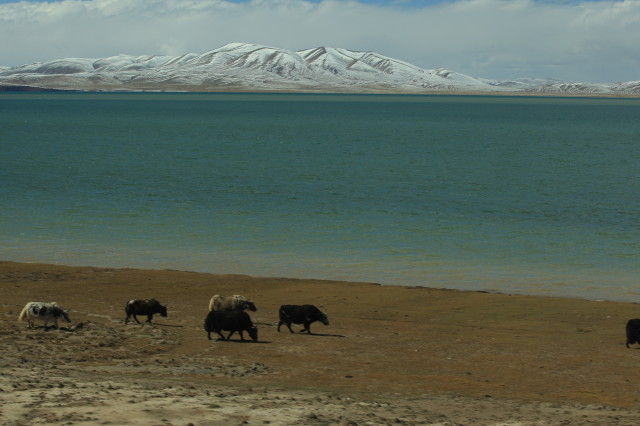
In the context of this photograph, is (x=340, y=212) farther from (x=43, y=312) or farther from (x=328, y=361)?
(x=328, y=361)

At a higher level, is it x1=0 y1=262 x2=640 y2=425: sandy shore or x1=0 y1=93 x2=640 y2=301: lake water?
x1=0 y1=93 x2=640 y2=301: lake water

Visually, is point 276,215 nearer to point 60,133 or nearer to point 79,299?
point 79,299

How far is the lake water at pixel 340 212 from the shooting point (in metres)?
30.9

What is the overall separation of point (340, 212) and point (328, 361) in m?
27.6

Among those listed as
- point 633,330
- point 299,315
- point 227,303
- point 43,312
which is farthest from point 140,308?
point 633,330

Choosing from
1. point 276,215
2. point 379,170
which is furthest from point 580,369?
point 379,170

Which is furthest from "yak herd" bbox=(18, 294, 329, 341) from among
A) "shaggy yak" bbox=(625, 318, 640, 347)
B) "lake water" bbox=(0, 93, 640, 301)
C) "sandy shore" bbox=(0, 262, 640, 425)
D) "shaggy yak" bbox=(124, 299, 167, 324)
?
"lake water" bbox=(0, 93, 640, 301)

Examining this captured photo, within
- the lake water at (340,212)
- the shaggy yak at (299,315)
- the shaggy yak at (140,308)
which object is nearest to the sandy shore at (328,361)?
the shaggy yak at (299,315)

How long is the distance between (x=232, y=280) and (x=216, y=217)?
14828mm

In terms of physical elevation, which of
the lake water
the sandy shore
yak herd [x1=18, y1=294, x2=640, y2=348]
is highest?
the lake water

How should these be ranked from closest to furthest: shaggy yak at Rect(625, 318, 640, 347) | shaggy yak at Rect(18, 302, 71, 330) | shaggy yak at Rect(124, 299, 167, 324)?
shaggy yak at Rect(18, 302, 71, 330) → shaggy yak at Rect(625, 318, 640, 347) → shaggy yak at Rect(124, 299, 167, 324)

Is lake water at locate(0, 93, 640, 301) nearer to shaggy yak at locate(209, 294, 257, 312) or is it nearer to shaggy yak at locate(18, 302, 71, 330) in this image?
shaggy yak at locate(209, 294, 257, 312)

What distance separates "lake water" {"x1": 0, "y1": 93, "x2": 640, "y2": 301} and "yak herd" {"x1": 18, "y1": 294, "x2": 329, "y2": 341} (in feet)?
28.3

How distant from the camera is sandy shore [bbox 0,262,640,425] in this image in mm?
11844
